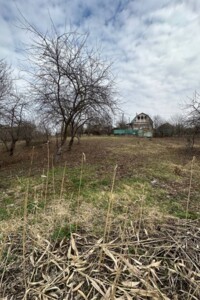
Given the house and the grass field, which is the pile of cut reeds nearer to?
the grass field

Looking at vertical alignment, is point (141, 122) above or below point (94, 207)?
above

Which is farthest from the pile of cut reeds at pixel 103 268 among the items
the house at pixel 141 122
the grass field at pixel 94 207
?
the house at pixel 141 122

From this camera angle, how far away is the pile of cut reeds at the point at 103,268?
71.6 inches

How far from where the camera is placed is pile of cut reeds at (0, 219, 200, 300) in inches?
71.6

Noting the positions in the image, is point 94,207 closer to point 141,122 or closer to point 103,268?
point 103,268

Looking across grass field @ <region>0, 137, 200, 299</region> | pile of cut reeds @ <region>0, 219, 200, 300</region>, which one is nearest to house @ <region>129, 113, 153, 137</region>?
grass field @ <region>0, 137, 200, 299</region>

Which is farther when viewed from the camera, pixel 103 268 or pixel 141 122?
pixel 141 122

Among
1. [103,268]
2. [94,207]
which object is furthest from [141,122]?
[103,268]

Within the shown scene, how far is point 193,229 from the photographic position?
2754 mm

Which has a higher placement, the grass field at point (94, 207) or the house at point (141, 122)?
the house at point (141, 122)

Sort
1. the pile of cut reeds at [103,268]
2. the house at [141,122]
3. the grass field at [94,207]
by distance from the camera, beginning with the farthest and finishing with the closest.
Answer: the house at [141,122] → the grass field at [94,207] → the pile of cut reeds at [103,268]

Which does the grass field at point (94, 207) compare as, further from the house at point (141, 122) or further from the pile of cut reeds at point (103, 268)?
the house at point (141, 122)

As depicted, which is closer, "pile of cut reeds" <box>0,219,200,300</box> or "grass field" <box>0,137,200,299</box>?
"pile of cut reeds" <box>0,219,200,300</box>

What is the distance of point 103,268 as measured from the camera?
2031mm
